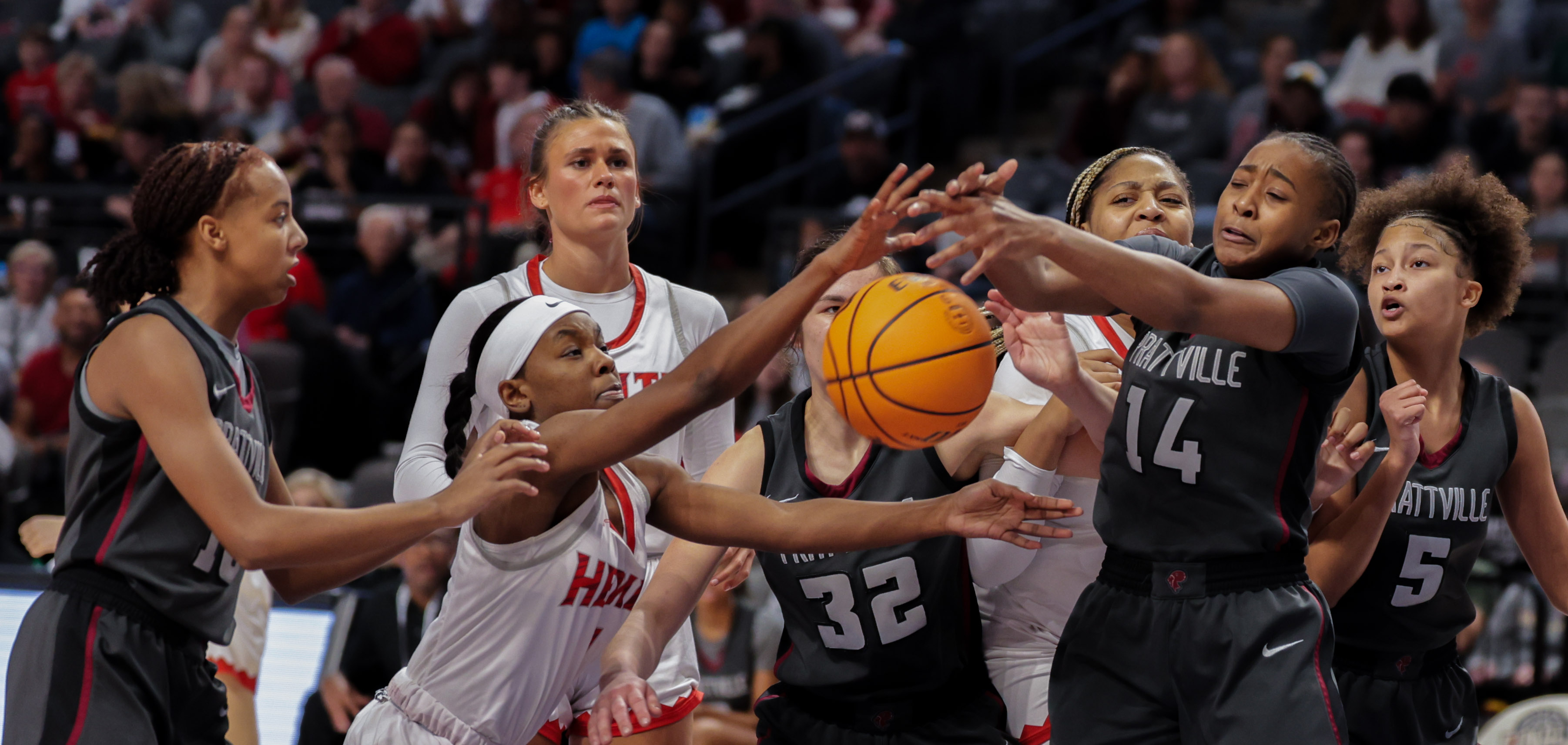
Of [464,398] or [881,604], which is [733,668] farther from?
[464,398]

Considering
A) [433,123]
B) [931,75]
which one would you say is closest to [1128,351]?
[931,75]

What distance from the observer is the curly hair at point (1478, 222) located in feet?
14.5

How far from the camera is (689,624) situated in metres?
A: 4.68

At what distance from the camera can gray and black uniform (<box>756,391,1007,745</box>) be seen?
4.00 meters

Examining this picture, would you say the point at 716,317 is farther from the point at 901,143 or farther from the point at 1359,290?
the point at 901,143

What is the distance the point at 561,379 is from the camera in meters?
3.65

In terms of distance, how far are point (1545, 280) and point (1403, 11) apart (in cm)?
242

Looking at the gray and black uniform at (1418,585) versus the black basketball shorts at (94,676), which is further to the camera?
the gray and black uniform at (1418,585)

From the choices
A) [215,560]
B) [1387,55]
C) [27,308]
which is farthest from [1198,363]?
[27,308]

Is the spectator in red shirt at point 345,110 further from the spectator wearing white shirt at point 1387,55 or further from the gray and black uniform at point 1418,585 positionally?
the gray and black uniform at point 1418,585

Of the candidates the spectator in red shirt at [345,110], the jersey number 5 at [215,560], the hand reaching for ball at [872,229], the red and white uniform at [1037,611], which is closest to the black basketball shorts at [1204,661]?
the red and white uniform at [1037,611]

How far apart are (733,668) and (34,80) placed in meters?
9.74

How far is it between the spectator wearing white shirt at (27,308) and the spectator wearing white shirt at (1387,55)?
841 cm

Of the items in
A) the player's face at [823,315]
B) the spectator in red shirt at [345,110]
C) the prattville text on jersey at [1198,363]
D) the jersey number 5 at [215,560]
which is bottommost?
the jersey number 5 at [215,560]
